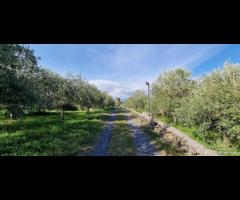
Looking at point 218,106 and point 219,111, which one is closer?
point 218,106

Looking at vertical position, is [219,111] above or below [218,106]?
below

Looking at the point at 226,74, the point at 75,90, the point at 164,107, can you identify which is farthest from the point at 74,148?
the point at 75,90
